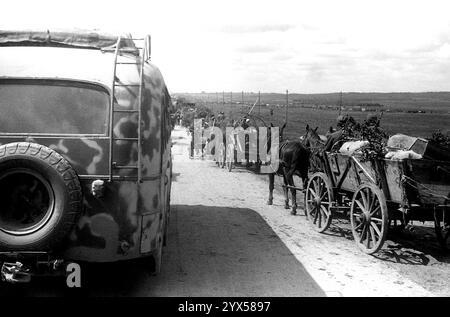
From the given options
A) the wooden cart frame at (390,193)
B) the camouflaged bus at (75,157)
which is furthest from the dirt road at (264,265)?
the camouflaged bus at (75,157)

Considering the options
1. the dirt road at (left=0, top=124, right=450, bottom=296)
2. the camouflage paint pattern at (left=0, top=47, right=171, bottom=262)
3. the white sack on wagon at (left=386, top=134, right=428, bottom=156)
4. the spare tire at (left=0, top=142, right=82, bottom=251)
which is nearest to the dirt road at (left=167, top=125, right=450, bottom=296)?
the dirt road at (left=0, top=124, right=450, bottom=296)

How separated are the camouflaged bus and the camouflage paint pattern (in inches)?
0.4

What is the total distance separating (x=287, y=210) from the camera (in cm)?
1112

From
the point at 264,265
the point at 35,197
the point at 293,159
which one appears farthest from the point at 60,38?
the point at 293,159

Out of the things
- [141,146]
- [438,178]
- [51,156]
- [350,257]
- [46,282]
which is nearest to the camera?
[51,156]

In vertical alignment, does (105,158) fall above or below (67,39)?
below

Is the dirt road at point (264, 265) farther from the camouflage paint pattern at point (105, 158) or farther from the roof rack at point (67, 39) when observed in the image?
the roof rack at point (67, 39)

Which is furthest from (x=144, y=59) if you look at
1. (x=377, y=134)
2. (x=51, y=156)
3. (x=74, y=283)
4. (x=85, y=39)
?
(x=377, y=134)

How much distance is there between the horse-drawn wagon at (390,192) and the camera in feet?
22.1

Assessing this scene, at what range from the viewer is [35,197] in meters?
4.60

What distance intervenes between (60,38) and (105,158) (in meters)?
1.52

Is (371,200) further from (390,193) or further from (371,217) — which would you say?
(390,193)
